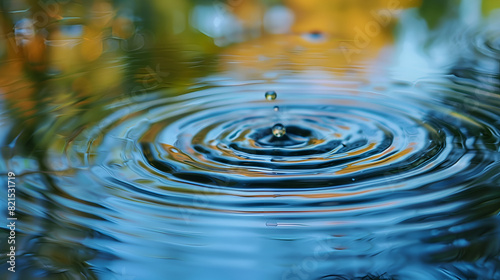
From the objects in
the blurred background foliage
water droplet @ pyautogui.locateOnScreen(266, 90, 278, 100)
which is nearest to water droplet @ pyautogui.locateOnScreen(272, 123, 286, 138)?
water droplet @ pyautogui.locateOnScreen(266, 90, 278, 100)

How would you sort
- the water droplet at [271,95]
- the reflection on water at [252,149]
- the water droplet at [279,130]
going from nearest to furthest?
the reflection on water at [252,149], the water droplet at [279,130], the water droplet at [271,95]

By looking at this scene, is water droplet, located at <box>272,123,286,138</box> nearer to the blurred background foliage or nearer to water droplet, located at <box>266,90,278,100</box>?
water droplet, located at <box>266,90,278,100</box>

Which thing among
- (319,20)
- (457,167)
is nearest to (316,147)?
(457,167)

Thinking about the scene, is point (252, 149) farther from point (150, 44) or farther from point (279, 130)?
point (150, 44)

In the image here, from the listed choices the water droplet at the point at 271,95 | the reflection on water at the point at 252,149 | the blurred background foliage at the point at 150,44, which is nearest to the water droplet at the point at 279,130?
the reflection on water at the point at 252,149

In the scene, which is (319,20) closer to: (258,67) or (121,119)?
(258,67)

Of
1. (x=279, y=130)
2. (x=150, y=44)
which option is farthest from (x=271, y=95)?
(x=150, y=44)

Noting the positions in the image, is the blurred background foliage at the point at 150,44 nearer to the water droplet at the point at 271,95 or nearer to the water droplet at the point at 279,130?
the water droplet at the point at 271,95
